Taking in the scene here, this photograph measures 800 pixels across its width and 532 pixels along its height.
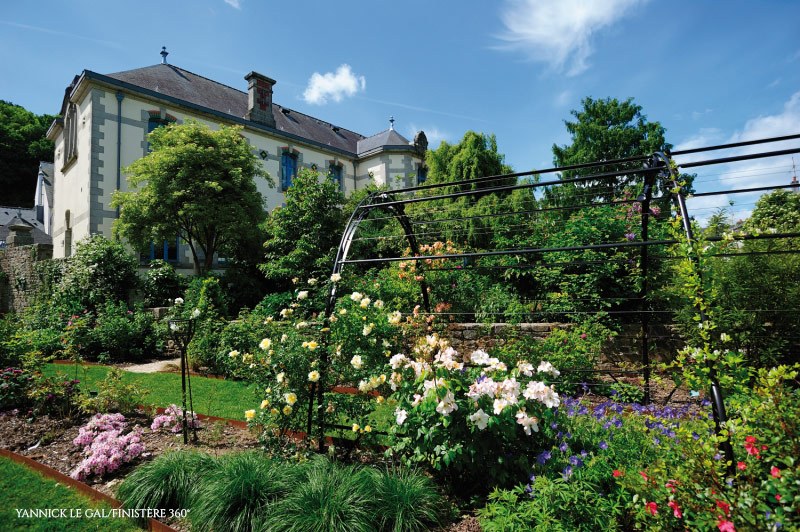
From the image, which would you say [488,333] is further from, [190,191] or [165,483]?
[190,191]

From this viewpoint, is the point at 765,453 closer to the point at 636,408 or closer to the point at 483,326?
the point at 636,408

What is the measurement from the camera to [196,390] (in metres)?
5.80

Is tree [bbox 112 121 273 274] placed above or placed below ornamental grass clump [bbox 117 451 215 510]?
above

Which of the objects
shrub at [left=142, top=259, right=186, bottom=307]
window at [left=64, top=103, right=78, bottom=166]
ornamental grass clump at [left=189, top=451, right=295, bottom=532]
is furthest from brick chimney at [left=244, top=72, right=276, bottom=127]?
ornamental grass clump at [left=189, top=451, right=295, bottom=532]

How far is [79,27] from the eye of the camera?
5152mm

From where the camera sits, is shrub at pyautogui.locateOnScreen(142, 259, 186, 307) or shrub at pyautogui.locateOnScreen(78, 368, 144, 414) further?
shrub at pyautogui.locateOnScreen(142, 259, 186, 307)

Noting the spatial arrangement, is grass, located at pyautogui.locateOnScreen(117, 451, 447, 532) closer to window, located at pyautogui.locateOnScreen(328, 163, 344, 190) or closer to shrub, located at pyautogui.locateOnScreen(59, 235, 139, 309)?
shrub, located at pyautogui.locateOnScreen(59, 235, 139, 309)

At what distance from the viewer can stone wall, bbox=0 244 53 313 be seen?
12.6 metres

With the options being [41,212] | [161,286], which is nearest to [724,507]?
[161,286]

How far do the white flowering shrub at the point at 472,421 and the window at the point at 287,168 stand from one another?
53.8 ft

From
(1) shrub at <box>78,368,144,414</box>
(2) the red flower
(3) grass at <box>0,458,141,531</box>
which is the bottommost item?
(3) grass at <box>0,458,141,531</box>

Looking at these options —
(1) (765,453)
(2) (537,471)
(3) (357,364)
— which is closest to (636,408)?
(2) (537,471)

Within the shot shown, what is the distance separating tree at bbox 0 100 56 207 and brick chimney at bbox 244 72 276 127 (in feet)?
94.6

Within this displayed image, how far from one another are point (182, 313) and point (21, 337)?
8.39 ft
